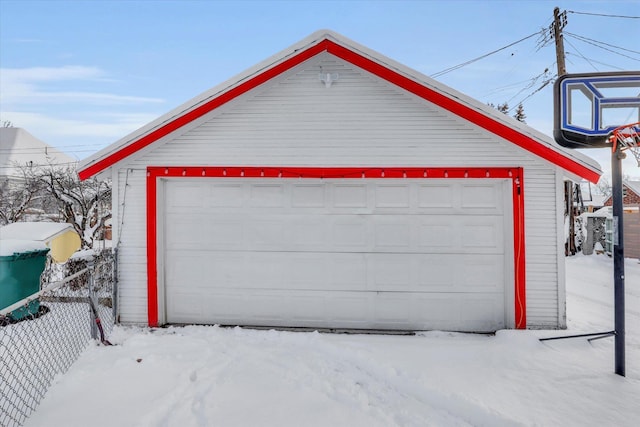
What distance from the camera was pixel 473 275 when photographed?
5680 millimetres

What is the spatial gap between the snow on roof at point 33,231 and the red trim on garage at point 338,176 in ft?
10.3

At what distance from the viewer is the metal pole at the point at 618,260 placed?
13.5 feet

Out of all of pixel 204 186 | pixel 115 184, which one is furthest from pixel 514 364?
pixel 115 184

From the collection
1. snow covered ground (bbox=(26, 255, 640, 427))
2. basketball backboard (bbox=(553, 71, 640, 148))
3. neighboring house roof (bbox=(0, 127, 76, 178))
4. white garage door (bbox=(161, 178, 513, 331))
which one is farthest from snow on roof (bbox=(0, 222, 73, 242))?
neighboring house roof (bbox=(0, 127, 76, 178))

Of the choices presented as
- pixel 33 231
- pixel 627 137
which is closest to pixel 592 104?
pixel 627 137

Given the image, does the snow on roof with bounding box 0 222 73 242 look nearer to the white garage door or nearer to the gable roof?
the gable roof

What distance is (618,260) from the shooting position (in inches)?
167

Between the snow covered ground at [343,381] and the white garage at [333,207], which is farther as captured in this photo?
the white garage at [333,207]

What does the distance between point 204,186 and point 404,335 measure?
157 inches

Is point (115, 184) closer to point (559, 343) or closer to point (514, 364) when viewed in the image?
point (514, 364)

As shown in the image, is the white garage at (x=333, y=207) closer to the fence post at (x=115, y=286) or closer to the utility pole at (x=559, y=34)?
the fence post at (x=115, y=286)

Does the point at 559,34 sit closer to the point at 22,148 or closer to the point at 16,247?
the point at 16,247

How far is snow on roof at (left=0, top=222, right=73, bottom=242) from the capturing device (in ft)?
24.0

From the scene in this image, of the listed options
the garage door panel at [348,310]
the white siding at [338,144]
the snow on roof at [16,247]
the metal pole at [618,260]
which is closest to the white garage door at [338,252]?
the garage door panel at [348,310]
